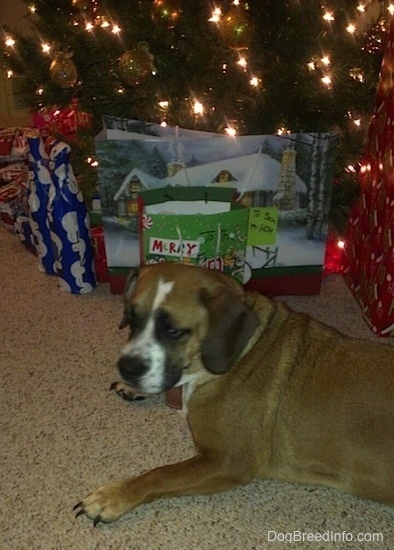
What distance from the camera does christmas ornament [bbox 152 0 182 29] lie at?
1.86 metres

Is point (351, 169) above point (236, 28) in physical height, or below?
below

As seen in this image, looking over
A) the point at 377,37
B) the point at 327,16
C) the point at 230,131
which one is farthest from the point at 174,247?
the point at 377,37

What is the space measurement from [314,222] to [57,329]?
1.02m

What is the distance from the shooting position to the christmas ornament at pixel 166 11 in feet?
6.12

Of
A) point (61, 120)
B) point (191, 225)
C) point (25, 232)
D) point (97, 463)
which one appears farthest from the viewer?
point (61, 120)

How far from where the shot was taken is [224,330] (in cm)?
128

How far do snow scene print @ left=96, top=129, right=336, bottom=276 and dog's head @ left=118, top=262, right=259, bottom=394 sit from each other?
0.67m

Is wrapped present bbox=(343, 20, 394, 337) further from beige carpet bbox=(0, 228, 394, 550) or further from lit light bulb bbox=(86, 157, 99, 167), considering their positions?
lit light bulb bbox=(86, 157, 99, 167)

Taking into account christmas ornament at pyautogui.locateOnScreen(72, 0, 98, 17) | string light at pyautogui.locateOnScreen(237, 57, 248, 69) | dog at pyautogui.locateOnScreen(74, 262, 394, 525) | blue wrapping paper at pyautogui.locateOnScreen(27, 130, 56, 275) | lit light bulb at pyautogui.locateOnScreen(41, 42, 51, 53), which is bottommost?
dog at pyautogui.locateOnScreen(74, 262, 394, 525)

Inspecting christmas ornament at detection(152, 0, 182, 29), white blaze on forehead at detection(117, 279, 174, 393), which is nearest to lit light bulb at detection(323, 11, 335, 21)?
christmas ornament at detection(152, 0, 182, 29)

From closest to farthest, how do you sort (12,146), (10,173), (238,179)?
(238,179), (10,173), (12,146)

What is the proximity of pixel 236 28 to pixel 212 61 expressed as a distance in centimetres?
19

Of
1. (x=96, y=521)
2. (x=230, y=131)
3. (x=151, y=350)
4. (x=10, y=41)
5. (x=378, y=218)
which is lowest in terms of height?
(x=96, y=521)

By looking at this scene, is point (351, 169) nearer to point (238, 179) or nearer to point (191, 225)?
point (238, 179)
